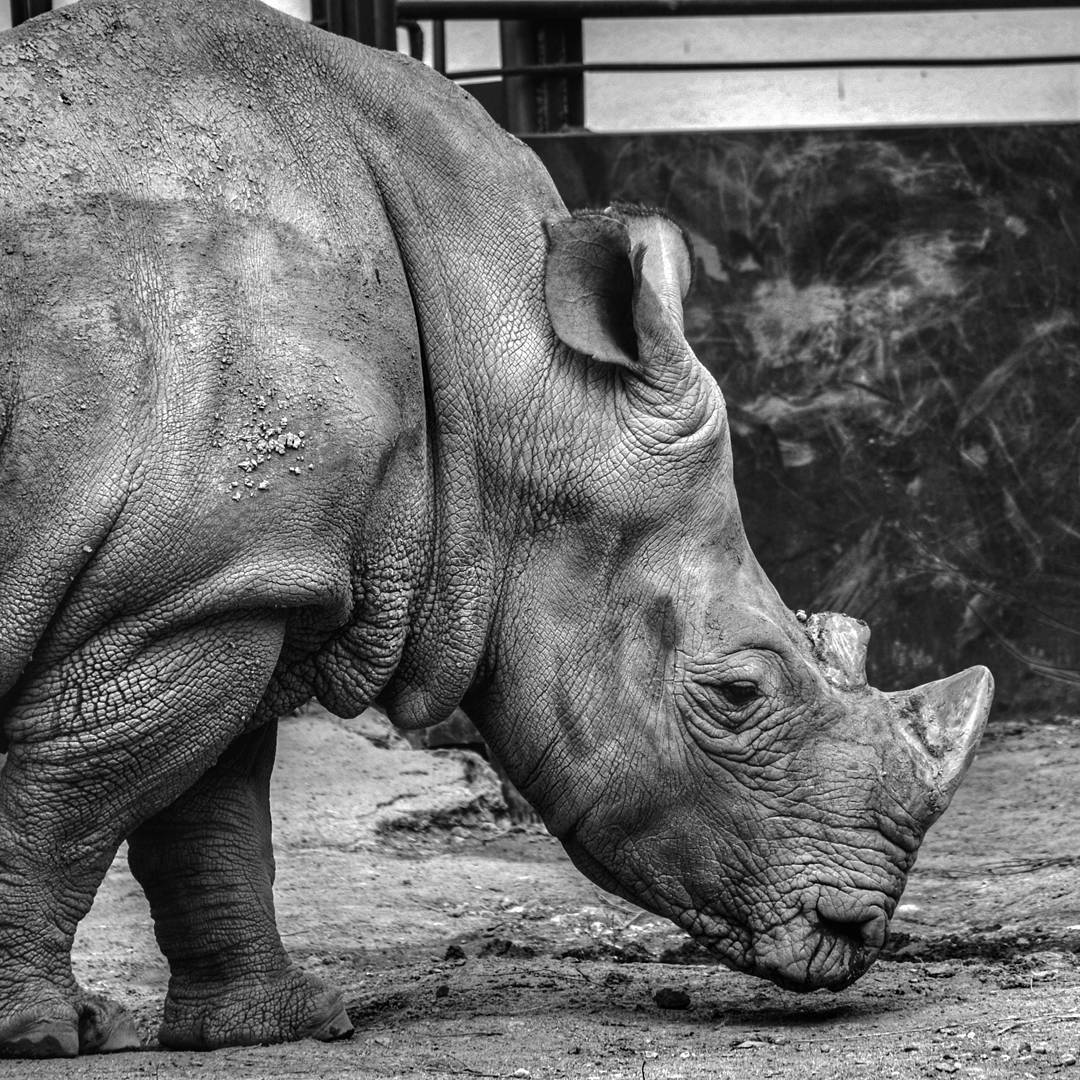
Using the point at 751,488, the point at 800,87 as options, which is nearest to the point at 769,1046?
the point at 751,488

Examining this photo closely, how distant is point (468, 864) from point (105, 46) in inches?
140

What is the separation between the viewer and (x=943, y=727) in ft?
16.5

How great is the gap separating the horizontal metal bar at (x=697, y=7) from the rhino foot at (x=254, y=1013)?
4.89 meters

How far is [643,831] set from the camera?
199 inches

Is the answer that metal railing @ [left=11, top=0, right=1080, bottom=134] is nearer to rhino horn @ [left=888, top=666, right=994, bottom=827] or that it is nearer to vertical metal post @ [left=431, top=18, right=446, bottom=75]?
vertical metal post @ [left=431, top=18, right=446, bottom=75]

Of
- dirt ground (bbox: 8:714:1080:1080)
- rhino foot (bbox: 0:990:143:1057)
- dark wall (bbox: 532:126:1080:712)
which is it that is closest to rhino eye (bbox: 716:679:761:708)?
dirt ground (bbox: 8:714:1080:1080)

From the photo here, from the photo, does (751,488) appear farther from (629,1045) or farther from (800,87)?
(629,1045)

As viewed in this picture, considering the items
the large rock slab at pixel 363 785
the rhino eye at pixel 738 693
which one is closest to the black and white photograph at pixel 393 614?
the rhino eye at pixel 738 693

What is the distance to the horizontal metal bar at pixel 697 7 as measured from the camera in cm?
905

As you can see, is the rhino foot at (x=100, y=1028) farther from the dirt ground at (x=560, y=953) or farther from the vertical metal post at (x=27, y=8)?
the vertical metal post at (x=27, y=8)

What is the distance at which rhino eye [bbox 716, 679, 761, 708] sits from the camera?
4969 millimetres

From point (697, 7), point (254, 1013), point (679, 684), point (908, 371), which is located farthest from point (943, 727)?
point (697, 7)

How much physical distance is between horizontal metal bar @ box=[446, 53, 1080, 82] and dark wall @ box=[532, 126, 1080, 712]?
0.34 metres

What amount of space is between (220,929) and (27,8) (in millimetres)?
3279
